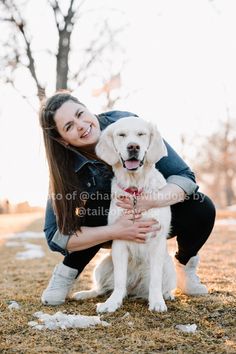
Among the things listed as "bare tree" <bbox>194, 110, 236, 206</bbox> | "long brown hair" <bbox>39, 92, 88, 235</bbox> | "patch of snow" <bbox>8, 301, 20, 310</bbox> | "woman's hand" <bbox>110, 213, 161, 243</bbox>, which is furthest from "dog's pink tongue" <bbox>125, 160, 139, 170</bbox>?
"bare tree" <bbox>194, 110, 236, 206</bbox>

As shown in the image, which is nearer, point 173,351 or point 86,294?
point 173,351

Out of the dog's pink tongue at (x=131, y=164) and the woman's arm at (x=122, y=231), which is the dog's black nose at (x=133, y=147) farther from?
the woman's arm at (x=122, y=231)

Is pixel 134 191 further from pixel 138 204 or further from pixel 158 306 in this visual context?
pixel 158 306

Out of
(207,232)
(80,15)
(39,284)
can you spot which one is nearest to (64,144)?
(207,232)

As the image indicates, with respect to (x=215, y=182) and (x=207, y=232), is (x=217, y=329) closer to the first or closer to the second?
(x=207, y=232)

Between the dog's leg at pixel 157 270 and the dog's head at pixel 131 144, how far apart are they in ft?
1.61

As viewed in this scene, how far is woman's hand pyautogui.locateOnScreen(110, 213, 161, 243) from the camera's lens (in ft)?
9.60

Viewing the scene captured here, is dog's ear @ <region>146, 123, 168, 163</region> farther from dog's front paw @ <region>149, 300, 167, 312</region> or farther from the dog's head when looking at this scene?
dog's front paw @ <region>149, 300, 167, 312</region>

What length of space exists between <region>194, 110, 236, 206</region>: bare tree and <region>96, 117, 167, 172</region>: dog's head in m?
22.7

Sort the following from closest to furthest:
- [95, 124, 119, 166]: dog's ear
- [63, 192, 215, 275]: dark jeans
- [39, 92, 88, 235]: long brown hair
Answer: [95, 124, 119, 166]: dog's ear < [39, 92, 88, 235]: long brown hair < [63, 192, 215, 275]: dark jeans

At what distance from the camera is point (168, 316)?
8.89 ft

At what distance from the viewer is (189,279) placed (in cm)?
344

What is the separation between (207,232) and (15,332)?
5.06ft

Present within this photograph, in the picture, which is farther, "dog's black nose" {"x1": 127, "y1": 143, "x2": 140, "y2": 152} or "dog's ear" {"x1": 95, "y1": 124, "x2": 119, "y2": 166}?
"dog's ear" {"x1": 95, "y1": 124, "x2": 119, "y2": 166}
